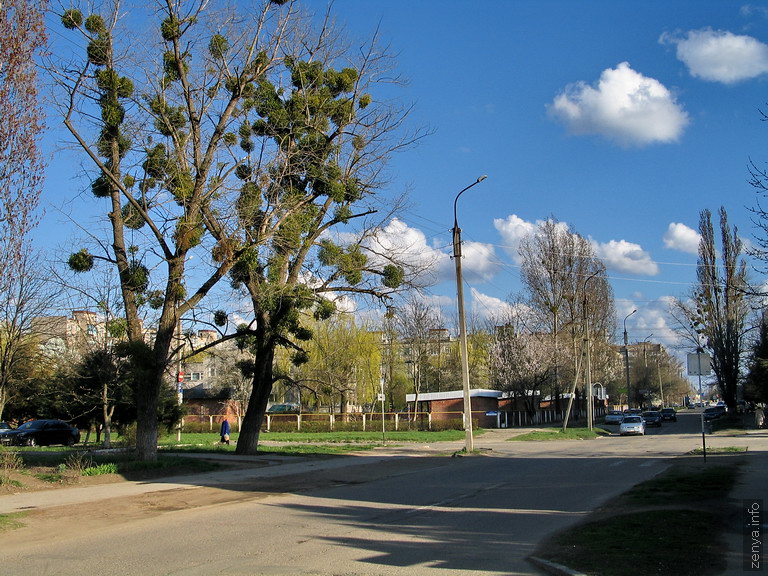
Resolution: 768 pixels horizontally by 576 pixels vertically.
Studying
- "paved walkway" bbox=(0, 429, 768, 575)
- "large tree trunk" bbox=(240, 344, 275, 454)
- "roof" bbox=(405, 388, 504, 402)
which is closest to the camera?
"paved walkway" bbox=(0, 429, 768, 575)

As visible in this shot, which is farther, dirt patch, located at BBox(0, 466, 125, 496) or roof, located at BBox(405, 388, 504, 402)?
roof, located at BBox(405, 388, 504, 402)

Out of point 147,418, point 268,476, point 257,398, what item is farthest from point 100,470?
point 257,398

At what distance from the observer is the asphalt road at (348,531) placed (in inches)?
315

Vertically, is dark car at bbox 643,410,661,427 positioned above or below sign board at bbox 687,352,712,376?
below

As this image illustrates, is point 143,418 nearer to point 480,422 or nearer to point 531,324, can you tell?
point 480,422

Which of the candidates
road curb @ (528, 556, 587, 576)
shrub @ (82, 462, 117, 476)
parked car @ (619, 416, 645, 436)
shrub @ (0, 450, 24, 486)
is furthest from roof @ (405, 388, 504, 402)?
road curb @ (528, 556, 587, 576)

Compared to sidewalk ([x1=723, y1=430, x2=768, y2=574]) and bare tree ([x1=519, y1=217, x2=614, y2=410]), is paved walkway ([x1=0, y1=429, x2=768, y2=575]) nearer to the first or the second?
sidewalk ([x1=723, y1=430, x2=768, y2=574])

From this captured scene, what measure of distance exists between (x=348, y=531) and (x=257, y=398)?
44.5ft

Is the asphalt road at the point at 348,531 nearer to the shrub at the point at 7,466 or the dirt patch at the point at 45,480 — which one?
the dirt patch at the point at 45,480

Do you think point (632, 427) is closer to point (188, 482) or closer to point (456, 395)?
point (456, 395)

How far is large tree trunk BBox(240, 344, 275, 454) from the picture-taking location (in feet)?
75.5

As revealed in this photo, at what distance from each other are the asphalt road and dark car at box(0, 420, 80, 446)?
70.0ft

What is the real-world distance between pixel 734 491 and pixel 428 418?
36533mm

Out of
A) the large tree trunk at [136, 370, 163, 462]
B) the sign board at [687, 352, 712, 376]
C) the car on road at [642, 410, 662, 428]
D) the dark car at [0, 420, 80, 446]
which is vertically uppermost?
the sign board at [687, 352, 712, 376]
